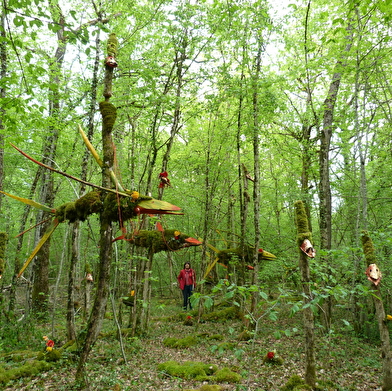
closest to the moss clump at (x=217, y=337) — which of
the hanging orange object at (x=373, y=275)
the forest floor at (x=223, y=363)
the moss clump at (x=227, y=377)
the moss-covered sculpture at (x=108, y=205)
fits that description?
the forest floor at (x=223, y=363)

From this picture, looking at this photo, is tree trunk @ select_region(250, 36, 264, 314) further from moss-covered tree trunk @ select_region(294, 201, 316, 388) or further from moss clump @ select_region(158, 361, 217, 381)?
moss-covered tree trunk @ select_region(294, 201, 316, 388)

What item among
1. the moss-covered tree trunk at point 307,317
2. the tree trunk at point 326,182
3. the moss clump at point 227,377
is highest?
the tree trunk at point 326,182

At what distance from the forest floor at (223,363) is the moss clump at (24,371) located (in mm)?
116

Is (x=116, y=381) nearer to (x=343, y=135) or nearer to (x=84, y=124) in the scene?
(x=84, y=124)

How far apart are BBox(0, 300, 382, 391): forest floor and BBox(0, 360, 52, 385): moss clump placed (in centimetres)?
12

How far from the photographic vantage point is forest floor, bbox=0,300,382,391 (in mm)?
4406

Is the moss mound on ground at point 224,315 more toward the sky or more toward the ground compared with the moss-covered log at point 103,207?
more toward the ground

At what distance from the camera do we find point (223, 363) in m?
5.80

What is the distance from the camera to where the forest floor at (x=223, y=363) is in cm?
441

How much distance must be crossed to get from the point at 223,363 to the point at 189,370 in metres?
1.06

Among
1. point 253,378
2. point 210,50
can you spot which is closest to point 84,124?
point 210,50

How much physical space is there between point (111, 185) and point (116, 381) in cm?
318

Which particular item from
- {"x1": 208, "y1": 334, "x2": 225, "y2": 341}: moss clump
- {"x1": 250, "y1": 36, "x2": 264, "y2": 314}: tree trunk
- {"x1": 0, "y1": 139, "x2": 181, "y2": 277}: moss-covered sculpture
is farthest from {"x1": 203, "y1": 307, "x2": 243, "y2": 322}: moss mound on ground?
{"x1": 0, "y1": 139, "x2": 181, "y2": 277}: moss-covered sculpture

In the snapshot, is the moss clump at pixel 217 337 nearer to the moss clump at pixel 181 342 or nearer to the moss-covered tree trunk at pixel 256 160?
the moss clump at pixel 181 342
